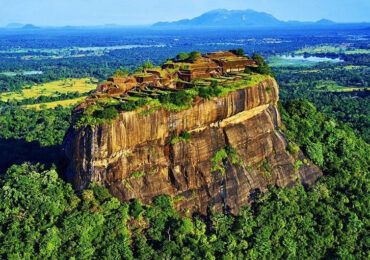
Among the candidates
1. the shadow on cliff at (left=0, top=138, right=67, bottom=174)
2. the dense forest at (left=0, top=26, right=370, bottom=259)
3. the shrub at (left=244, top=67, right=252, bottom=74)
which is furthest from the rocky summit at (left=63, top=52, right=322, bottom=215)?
the shadow on cliff at (left=0, top=138, right=67, bottom=174)

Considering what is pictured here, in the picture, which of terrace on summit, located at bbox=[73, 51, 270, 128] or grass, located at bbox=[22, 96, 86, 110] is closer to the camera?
terrace on summit, located at bbox=[73, 51, 270, 128]

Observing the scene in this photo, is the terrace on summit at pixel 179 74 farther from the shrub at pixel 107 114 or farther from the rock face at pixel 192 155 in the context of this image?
the shrub at pixel 107 114

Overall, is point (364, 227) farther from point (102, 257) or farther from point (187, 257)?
point (102, 257)

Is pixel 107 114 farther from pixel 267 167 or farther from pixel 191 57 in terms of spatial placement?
pixel 191 57

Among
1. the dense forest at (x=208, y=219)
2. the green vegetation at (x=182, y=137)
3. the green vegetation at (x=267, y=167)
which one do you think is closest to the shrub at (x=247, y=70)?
the dense forest at (x=208, y=219)

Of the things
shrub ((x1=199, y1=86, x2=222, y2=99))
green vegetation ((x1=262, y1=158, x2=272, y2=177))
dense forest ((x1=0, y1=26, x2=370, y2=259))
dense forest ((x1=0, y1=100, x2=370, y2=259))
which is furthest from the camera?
green vegetation ((x1=262, y1=158, x2=272, y2=177))

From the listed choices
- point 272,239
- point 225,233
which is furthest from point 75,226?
point 272,239

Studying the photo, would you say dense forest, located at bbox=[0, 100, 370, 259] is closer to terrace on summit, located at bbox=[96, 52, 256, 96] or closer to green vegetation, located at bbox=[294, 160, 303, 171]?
green vegetation, located at bbox=[294, 160, 303, 171]
